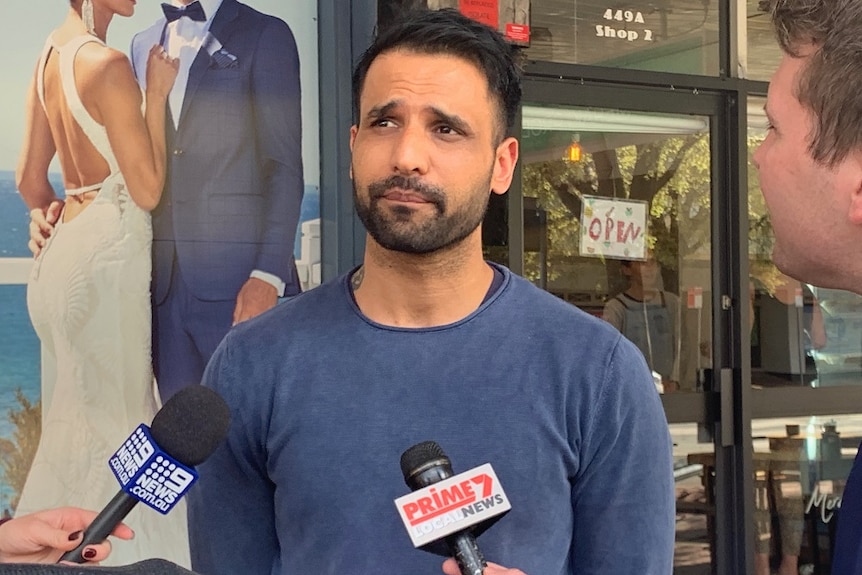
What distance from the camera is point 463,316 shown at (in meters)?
1.95

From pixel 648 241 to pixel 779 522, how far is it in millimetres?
1584

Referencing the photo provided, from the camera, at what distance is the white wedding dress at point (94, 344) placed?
3.54m

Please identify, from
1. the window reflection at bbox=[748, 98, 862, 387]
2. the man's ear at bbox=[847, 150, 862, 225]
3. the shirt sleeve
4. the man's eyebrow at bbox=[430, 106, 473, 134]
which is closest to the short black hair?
the man's eyebrow at bbox=[430, 106, 473, 134]

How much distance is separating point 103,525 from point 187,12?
2739 millimetres

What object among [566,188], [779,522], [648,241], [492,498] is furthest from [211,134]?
[779,522]

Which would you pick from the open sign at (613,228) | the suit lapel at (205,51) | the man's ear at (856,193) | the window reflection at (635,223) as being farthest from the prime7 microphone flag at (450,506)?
the open sign at (613,228)

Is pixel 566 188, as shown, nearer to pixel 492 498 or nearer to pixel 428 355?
pixel 428 355

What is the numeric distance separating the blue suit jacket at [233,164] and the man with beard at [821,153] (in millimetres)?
2653

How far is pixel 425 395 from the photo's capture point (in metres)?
1.84

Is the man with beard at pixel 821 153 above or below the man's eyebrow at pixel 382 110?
below

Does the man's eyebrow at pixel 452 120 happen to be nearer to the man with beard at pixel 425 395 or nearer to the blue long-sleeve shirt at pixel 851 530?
the man with beard at pixel 425 395

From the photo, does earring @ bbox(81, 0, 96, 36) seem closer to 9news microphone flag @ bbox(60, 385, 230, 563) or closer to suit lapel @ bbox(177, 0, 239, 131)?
suit lapel @ bbox(177, 0, 239, 131)

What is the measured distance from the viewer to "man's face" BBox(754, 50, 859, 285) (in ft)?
4.38

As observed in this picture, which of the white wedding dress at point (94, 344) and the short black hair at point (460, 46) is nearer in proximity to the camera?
the short black hair at point (460, 46)
